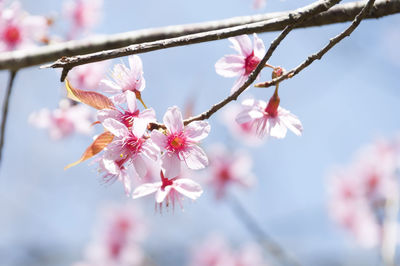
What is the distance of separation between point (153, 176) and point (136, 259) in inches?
62.1

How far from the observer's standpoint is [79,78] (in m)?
2.83

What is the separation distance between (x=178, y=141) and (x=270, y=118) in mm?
268

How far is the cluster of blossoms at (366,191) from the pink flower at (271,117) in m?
2.42

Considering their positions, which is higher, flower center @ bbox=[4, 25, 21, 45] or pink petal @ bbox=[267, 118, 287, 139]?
flower center @ bbox=[4, 25, 21, 45]

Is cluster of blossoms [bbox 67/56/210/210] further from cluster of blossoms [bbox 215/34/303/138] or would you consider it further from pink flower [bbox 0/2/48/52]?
pink flower [bbox 0/2/48/52]

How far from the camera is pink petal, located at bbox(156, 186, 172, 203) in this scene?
3.45 ft

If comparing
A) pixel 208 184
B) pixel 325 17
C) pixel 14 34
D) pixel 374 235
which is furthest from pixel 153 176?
pixel 374 235

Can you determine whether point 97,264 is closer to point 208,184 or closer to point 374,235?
point 208,184

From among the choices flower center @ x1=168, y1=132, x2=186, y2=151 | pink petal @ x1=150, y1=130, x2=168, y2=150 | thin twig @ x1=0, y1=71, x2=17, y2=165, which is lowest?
pink petal @ x1=150, y1=130, x2=168, y2=150

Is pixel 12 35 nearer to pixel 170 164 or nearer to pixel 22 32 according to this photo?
pixel 22 32

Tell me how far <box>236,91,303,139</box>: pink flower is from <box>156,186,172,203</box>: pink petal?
244 mm

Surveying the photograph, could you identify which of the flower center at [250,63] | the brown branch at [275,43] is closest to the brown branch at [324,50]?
the brown branch at [275,43]

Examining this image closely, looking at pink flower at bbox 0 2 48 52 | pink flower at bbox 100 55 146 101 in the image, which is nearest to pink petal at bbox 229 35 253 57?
pink flower at bbox 100 55 146 101

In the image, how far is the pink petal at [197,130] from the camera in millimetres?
996
